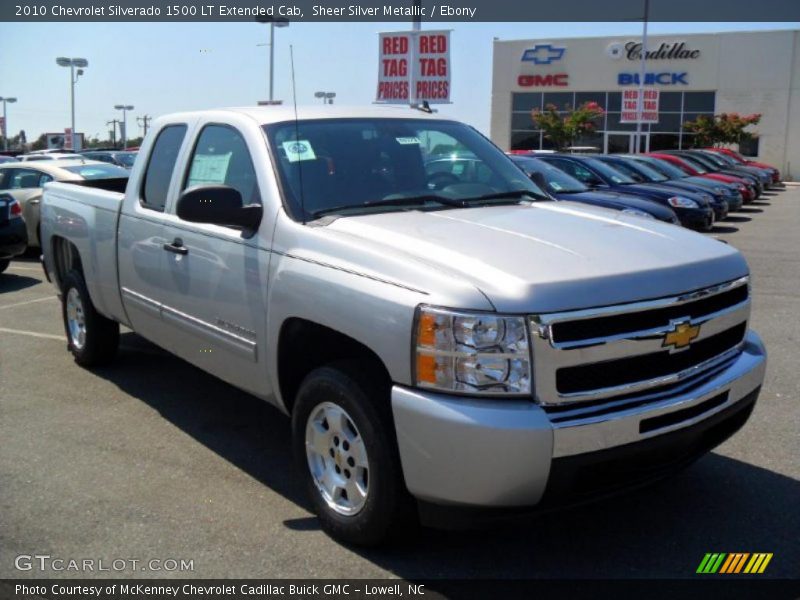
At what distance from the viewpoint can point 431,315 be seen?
327 cm

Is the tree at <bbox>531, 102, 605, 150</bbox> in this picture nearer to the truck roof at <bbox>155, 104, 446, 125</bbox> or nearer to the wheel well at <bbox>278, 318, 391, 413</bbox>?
the truck roof at <bbox>155, 104, 446, 125</bbox>

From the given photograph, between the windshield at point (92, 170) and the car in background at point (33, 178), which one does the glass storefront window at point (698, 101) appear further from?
the windshield at point (92, 170)

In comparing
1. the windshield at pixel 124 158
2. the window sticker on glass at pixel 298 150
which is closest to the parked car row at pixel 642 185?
the window sticker on glass at pixel 298 150

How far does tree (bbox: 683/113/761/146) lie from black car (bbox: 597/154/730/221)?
81.6 ft

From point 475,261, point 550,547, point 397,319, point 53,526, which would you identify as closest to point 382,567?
point 550,547

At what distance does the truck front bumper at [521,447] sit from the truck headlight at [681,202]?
42.0 feet

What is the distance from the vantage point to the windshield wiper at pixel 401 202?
4.30 meters

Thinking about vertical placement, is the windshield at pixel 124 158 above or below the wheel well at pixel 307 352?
above

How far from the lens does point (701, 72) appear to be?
4509 cm

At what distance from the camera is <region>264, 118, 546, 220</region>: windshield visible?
4.41 m

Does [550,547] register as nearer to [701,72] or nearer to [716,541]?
[716,541]

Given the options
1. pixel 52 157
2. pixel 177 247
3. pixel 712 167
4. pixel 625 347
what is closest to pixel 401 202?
pixel 177 247

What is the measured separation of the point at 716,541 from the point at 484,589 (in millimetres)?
1133

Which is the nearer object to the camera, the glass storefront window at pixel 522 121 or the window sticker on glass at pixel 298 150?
the window sticker on glass at pixel 298 150
